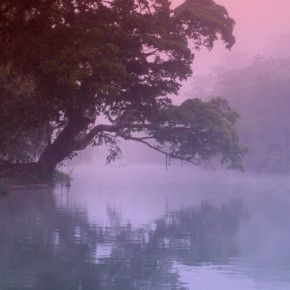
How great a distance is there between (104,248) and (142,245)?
117 centimetres

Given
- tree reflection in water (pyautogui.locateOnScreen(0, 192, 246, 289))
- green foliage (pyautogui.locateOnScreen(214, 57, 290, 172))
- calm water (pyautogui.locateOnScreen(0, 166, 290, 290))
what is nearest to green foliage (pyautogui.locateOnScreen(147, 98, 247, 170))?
calm water (pyautogui.locateOnScreen(0, 166, 290, 290))

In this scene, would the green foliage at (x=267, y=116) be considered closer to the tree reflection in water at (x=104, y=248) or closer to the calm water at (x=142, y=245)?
the calm water at (x=142, y=245)

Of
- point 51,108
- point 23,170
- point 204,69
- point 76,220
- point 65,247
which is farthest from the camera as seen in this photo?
point 204,69

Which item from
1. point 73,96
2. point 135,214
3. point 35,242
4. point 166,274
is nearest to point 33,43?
point 73,96

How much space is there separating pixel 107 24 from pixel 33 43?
14.5ft

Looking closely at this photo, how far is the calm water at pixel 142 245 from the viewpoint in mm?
11492

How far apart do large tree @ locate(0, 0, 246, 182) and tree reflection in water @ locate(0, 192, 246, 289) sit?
694cm

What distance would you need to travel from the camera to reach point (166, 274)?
39.1ft

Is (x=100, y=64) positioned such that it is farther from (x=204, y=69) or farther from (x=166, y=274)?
(x=204, y=69)

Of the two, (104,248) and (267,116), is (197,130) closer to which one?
(104,248)

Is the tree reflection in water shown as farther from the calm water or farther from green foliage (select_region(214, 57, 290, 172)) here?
green foliage (select_region(214, 57, 290, 172))

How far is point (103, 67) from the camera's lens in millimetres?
26156

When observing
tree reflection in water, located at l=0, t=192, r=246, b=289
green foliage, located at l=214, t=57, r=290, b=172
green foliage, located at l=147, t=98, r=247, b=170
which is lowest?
tree reflection in water, located at l=0, t=192, r=246, b=289

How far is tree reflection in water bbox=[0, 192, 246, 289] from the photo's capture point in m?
11.5
